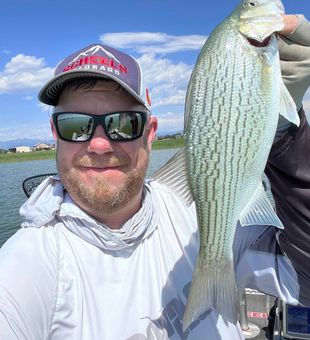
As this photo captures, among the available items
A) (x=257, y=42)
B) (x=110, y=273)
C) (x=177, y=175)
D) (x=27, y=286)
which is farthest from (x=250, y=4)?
(x=27, y=286)

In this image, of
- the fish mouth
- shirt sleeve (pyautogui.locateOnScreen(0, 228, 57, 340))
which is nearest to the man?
shirt sleeve (pyautogui.locateOnScreen(0, 228, 57, 340))

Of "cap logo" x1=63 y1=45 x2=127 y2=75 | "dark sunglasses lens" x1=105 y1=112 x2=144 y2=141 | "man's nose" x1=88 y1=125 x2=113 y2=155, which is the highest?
"cap logo" x1=63 y1=45 x2=127 y2=75

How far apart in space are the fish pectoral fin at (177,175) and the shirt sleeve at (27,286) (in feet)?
2.37

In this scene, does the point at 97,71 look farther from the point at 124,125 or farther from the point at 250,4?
the point at 250,4

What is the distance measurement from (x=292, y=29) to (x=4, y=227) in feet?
51.6

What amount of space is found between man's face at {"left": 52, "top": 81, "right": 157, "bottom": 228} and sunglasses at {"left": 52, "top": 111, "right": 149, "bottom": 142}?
0.10ft

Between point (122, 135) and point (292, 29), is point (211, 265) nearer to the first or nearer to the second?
point (122, 135)

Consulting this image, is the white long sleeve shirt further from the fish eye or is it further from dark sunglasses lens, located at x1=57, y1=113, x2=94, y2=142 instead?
the fish eye

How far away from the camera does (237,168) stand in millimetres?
1795

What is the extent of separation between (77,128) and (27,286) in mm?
958

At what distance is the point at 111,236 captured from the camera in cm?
222

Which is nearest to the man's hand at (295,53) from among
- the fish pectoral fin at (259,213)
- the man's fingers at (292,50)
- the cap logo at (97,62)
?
the man's fingers at (292,50)

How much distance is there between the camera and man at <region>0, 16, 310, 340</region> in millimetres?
1900

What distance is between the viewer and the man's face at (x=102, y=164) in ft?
7.66
